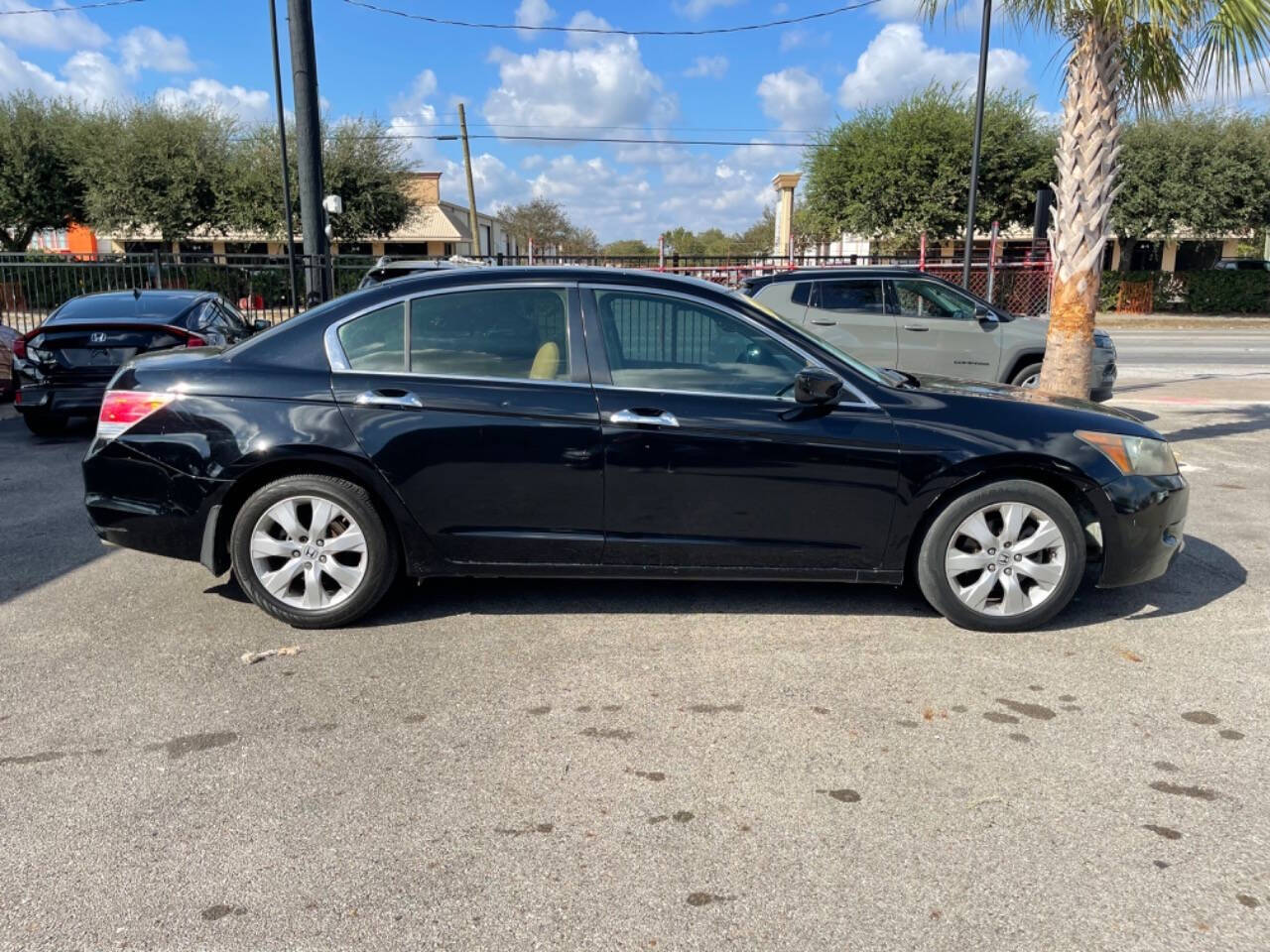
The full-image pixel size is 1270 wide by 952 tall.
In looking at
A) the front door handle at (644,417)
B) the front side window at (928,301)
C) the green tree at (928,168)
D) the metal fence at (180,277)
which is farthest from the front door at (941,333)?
the green tree at (928,168)

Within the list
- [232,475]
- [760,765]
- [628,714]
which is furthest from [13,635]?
[760,765]

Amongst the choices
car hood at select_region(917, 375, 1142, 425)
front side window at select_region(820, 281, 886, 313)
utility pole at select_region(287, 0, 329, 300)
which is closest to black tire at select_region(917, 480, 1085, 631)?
car hood at select_region(917, 375, 1142, 425)

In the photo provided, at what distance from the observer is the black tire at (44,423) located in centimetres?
944

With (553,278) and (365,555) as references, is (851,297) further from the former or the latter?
(365,555)

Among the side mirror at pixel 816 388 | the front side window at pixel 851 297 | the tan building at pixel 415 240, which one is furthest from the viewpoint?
the tan building at pixel 415 240

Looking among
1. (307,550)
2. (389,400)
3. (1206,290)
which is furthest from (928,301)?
(1206,290)

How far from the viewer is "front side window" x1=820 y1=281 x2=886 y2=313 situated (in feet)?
36.2

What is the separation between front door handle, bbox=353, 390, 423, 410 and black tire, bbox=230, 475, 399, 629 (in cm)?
38

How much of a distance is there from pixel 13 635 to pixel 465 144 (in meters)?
40.3

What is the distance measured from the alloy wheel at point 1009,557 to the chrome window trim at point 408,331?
1.92 metres

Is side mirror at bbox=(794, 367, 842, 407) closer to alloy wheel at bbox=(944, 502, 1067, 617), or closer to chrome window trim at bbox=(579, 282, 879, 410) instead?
chrome window trim at bbox=(579, 282, 879, 410)

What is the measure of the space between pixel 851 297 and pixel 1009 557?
7001 mm

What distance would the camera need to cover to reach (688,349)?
181 inches

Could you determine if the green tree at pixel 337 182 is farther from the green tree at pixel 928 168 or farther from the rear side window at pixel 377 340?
the rear side window at pixel 377 340
